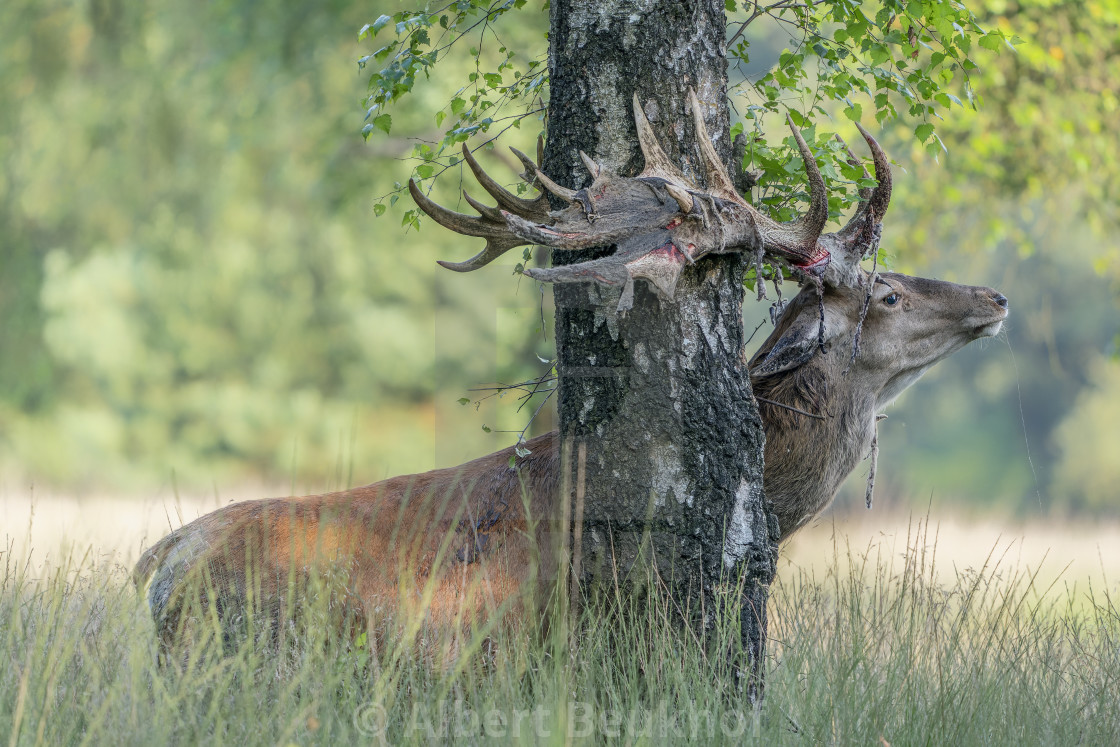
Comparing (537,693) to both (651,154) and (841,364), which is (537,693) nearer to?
(651,154)

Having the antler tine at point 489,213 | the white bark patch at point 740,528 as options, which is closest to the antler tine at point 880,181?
the white bark patch at point 740,528

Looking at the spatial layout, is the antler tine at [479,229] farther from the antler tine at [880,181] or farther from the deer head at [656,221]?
the antler tine at [880,181]

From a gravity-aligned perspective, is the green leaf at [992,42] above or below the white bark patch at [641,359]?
above

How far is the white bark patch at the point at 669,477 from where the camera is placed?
3.21 metres

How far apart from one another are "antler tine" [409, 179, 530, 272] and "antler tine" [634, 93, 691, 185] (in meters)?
0.50

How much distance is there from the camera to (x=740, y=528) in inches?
128

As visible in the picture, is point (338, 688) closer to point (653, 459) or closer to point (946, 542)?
point (653, 459)

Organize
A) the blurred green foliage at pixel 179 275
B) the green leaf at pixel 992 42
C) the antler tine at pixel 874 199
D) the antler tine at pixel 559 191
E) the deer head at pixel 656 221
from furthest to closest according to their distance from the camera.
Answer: the blurred green foliage at pixel 179 275, the green leaf at pixel 992 42, the antler tine at pixel 874 199, the antler tine at pixel 559 191, the deer head at pixel 656 221

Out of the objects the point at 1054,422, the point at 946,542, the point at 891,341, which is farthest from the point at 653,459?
the point at 1054,422

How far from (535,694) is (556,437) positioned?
120 cm

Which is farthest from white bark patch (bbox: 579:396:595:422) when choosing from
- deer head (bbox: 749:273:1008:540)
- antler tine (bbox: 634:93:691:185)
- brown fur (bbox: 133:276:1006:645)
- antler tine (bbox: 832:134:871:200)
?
antler tine (bbox: 832:134:871:200)

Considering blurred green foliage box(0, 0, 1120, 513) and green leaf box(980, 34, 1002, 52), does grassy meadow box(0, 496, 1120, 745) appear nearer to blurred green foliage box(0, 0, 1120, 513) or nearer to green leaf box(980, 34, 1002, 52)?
green leaf box(980, 34, 1002, 52)

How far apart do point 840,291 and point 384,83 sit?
1937 mm
